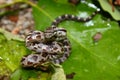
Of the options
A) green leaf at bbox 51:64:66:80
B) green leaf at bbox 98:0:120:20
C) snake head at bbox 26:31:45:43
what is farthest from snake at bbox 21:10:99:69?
green leaf at bbox 98:0:120:20

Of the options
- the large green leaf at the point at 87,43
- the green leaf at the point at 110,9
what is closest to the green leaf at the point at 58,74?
the large green leaf at the point at 87,43

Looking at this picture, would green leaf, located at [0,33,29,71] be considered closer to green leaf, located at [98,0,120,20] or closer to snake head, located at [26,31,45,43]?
snake head, located at [26,31,45,43]

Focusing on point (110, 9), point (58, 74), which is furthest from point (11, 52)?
point (110, 9)

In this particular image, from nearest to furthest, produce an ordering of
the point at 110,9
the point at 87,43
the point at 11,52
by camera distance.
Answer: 1. the point at 11,52
2. the point at 87,43
3. the point at 110,9

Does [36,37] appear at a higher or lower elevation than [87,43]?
higher

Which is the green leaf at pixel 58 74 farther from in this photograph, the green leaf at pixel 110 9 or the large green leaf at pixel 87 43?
the green leaf at pixel 110 9

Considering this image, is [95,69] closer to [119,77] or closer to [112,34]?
[119,77]

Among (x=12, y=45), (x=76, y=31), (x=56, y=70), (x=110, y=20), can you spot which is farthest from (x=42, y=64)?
(x=110, y=20)

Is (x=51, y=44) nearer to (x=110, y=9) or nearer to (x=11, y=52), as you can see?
(x=11, y=52)

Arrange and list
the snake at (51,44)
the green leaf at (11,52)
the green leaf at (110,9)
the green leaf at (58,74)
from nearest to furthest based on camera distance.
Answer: the green leaf at (58,74) < the green leaf at (11,52) < the snake at (51,44) < the green leaf at (110,9)
